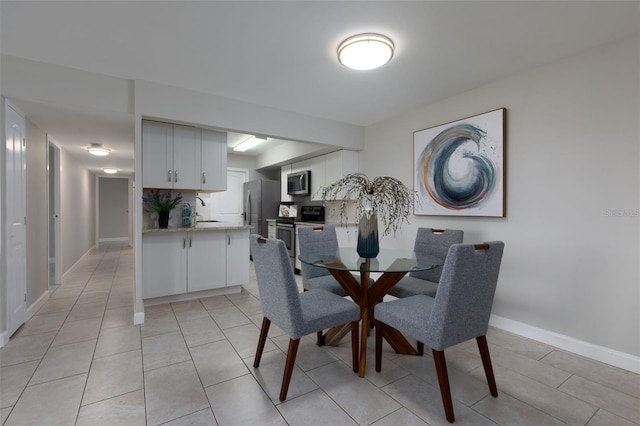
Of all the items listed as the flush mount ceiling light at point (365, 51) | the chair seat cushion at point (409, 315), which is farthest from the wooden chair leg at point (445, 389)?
the flush mount ceiling light at point (365, 51)

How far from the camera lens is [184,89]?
2959 millimetres

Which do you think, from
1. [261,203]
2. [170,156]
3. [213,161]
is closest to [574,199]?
[213,161]

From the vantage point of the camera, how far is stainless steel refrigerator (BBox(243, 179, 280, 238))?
5785 millimetres

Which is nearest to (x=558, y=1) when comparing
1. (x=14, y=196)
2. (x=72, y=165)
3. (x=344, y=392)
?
(x=344, y=392)

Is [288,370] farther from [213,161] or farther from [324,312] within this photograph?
[213,161]

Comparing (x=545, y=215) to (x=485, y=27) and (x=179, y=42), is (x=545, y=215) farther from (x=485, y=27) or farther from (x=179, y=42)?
(x=179, y=42)

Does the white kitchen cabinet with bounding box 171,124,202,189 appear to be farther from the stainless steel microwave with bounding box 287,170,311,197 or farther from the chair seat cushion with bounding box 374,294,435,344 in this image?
the chair seat cushion with bounding box 374,294,435,344

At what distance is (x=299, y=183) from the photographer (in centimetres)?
519

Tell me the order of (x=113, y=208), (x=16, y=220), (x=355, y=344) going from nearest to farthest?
1. (x=355, y=344)
2. (x=16, y=220)
3. (x=113, y=208)

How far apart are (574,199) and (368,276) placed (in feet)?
5.79

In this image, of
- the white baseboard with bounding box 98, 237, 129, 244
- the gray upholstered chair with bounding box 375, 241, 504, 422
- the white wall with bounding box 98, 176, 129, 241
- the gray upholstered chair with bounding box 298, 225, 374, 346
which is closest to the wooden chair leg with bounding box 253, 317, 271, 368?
the gray upholstered chair with bounding box 298, 225, 374, 346

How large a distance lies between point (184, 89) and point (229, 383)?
8.89ft

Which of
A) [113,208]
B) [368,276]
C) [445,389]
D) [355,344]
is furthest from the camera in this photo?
[113,208]

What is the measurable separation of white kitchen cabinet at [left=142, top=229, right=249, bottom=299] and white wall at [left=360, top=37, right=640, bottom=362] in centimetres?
281
